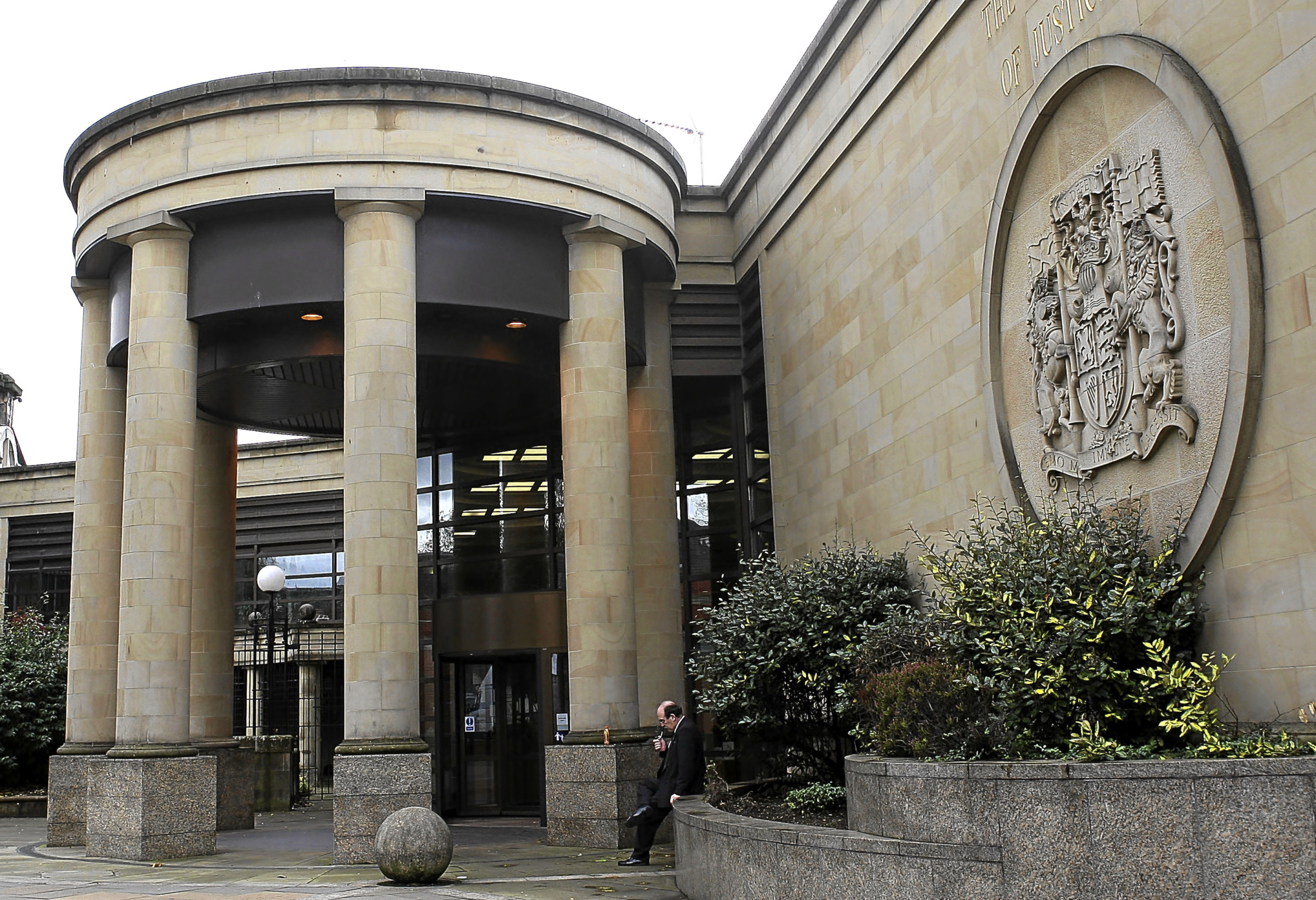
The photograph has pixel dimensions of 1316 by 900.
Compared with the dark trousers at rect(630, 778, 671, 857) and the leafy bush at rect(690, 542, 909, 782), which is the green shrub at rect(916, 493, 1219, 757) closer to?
the leafy bush at rect(690, 542, 909, 782)

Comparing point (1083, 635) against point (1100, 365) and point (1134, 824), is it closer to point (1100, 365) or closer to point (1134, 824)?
point (1134, 824)

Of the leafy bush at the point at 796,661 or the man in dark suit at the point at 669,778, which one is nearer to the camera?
the leafy bush at the point at 796,661

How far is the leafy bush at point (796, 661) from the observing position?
47.1ft

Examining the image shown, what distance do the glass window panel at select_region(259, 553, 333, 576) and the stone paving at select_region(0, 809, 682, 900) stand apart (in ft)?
50.7

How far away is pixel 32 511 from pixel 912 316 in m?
30.5

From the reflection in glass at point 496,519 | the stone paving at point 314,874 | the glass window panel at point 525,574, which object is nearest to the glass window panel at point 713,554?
the reflection in glass at point 496,519

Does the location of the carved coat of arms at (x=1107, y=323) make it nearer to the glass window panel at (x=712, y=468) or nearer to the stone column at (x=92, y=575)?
the glass window panel at (x=712, y=468)

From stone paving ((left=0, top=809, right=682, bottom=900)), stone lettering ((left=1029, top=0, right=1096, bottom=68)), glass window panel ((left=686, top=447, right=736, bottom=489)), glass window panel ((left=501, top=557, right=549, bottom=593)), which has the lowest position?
stone paving ((left=0, top=809, right=682, bottom=900))

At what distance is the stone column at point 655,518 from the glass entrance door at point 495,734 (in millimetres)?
2830

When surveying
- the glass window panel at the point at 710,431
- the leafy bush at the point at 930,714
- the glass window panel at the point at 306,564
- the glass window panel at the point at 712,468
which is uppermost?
the glass window panel at the point at 710,431

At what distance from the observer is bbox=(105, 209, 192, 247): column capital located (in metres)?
17.7

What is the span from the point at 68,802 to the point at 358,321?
8576mm

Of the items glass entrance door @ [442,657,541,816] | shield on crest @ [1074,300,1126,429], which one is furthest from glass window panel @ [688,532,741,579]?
shield on crest @ [1074,300,1126,429]

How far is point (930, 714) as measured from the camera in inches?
411
